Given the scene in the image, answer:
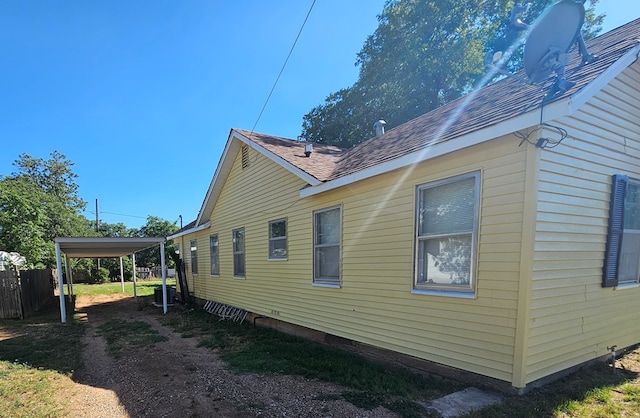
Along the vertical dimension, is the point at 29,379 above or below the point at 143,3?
below

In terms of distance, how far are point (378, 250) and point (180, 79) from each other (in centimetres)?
829

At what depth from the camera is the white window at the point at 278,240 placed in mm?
7555

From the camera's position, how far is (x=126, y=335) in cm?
811

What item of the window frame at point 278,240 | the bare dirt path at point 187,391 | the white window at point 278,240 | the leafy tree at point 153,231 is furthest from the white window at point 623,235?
the leafy tree at point 153,231

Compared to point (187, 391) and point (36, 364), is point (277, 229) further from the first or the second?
point (36, 364)

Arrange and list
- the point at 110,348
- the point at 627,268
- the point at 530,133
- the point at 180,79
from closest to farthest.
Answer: the point at 530,133 < the point at 627,268 < the point at 110,348 < the point at 180,79

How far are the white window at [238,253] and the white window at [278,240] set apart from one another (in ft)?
6.10

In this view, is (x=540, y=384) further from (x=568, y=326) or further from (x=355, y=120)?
(x=355, y=120)

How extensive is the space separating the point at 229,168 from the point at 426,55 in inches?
563

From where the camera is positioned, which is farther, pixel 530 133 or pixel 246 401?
pixel 246 401

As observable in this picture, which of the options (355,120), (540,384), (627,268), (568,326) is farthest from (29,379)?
(355,120)

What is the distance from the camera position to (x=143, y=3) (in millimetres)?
7520

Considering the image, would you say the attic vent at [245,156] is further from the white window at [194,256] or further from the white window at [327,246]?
the white window at [194,256]

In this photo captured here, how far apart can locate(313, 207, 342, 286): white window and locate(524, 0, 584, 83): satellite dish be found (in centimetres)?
360
